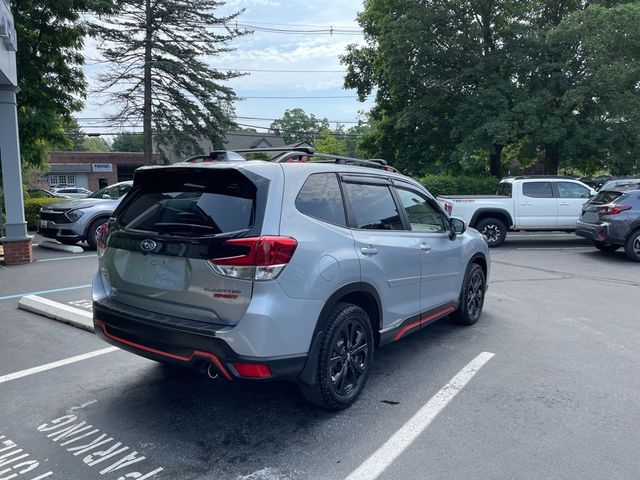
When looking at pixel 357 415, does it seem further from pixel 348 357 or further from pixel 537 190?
pixel 537 190

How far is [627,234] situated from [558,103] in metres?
10.7

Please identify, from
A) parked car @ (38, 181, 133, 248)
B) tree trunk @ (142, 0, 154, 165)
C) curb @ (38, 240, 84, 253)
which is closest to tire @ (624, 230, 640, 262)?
parked car @ (38, 181, 133, 248)

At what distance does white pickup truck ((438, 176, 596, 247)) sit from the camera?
12875mm

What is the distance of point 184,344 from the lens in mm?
3154

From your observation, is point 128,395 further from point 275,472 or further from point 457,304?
point 457,304

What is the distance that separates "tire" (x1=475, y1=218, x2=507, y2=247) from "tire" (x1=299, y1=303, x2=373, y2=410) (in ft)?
32.7

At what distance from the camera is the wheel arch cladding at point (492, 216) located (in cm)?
1287

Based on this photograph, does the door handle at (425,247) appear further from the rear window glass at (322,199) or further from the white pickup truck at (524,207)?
the white pickup truck at (524,207)

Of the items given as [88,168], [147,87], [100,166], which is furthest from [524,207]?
[88,168]

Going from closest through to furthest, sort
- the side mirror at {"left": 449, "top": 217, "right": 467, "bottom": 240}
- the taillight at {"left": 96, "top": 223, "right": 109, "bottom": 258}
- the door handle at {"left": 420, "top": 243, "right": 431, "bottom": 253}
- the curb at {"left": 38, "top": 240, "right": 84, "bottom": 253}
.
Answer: the taillight at {"left": 96, "top": 223, "right": 109, "bottom": 258} < the door handle at {"left": 420, "top": 243, "right": 431, "bottom": 253} < the side mirror at {"left": 449, "top": 217, "right": 467, "bottom": 240} < the curb at {"left": 38, "top": 240, "right": 84, "bottom": 253}

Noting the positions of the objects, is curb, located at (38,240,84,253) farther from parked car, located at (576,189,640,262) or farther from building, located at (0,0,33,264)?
parked car, located at (576,189,640,262)

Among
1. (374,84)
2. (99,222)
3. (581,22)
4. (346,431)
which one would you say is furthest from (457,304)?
(374,84)

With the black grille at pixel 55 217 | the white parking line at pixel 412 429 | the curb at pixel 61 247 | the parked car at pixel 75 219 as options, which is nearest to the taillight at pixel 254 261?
the white parking line at pixel 412 429

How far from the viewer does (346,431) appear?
3.40 m
